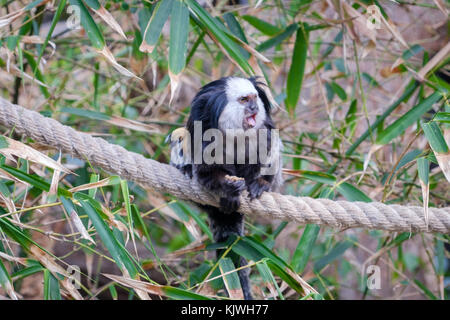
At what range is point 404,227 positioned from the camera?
2.05 meters

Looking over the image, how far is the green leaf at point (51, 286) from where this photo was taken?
174 centimetres

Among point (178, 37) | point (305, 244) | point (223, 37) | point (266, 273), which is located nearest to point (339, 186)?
point (305, 244)

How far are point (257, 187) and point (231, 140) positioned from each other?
224 millimetres

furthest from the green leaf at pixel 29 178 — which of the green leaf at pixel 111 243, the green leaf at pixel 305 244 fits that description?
the green leaf at pixel 305 244

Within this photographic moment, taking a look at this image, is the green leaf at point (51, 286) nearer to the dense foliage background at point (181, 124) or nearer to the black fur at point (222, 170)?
the dense foliage background at point (181, 124)

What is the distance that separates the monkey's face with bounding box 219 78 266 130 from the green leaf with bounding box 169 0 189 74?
352 mm

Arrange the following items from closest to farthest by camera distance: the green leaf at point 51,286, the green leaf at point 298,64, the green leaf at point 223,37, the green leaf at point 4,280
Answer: the green leaf at point 4,280 < the green leaf at point 51,286 < the green leaf at point 223,37 < the green leaf at point 298,64

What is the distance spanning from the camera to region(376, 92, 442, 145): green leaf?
2.29m

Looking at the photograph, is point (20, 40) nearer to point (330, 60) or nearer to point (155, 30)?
point (155, 30)

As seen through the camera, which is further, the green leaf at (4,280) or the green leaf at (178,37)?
the green leaf at (178,37)

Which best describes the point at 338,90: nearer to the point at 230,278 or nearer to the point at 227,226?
the point at 227,226

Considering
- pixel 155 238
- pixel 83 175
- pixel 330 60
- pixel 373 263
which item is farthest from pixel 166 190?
pixel 155 238

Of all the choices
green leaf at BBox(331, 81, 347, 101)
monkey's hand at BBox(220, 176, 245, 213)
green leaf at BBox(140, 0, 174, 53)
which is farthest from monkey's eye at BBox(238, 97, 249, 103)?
green leaf at BBox(331, 81, 347, 101)

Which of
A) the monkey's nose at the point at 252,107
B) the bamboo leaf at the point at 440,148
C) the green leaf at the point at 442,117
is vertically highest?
the monkey's nose at the point at 252,107
